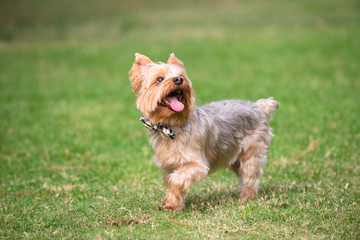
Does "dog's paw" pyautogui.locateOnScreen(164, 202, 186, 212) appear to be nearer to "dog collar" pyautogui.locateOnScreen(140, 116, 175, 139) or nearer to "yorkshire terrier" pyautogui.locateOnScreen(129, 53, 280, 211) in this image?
"yorkshire terrier" pyautogui.locateOnScreen(129, 53, 280, 211)

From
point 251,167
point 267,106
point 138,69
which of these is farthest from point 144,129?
point 138,69

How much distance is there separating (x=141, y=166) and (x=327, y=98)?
660 centimetres

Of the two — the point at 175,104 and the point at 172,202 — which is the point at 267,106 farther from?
the point at 172,202

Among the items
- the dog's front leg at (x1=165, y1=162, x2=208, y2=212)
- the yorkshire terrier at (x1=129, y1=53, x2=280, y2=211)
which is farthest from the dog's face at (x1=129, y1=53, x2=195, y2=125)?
the dog's front leg at (x1=165, y1=162, x2=208, y2=212)

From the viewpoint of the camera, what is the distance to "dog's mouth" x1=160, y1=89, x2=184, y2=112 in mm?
6180

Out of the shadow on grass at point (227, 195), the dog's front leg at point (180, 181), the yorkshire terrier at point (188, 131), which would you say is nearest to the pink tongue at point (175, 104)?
the yorkshire terrier at point (188, 131)

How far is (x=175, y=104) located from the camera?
6.21 meters

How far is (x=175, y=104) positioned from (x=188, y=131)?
0.49 m

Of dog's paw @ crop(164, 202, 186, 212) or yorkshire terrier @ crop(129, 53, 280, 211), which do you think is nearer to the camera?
yorkshire terrier @ crop(129, 53, 280, 211)

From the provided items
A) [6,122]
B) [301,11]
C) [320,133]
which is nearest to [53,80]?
[6,122]

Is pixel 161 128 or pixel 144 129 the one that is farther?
pixel 144 129

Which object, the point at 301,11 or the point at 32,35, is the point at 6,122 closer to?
the point at 32,35

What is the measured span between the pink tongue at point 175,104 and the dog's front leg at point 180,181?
73cm

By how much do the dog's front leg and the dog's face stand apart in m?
0.57
